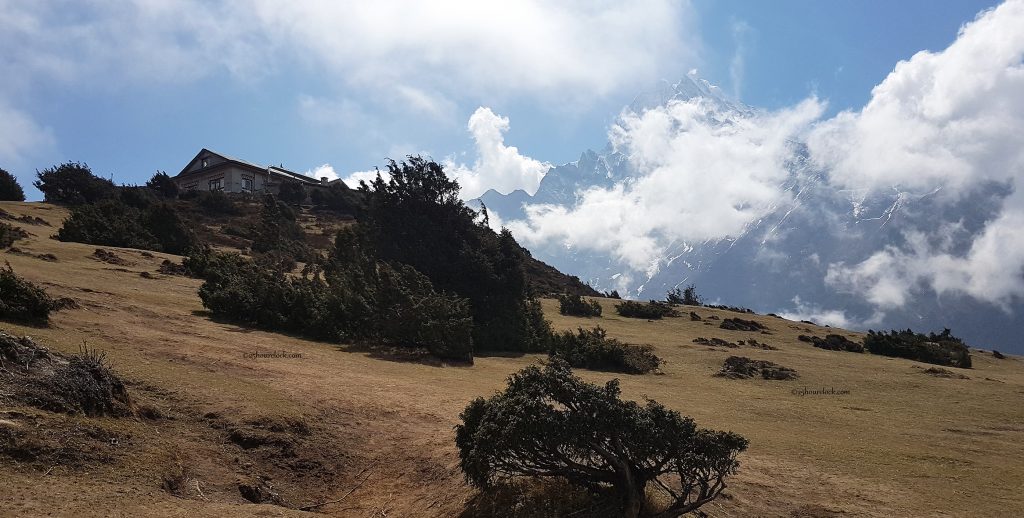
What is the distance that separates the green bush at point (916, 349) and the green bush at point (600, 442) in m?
36.9

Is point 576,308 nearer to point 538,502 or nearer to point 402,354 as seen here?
point 402,354

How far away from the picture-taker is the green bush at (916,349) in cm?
3722

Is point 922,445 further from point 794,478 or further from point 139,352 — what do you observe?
point 139,352

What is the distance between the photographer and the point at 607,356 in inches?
1151

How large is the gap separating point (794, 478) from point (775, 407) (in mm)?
9647

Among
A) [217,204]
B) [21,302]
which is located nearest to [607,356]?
[21,302]

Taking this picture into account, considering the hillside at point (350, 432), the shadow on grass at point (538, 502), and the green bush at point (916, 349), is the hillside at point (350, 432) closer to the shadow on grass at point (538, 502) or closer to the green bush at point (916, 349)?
the shadow on grass at point (538, 502)

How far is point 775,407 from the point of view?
2047cm

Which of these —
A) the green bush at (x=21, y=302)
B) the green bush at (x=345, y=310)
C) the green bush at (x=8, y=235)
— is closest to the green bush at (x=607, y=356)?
the green bush at (x=345, y=310)

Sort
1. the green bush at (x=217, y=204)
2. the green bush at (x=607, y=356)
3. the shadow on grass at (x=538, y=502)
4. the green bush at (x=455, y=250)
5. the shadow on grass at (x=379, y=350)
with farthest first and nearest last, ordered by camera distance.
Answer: the green bush at (x=217, y=204)
the green bush at (x=455, y=250)
the green bush at (x=607, y=356)
the shadow on grass at (x=379, y=350)
the shadow on grass at (x=538, y=502)

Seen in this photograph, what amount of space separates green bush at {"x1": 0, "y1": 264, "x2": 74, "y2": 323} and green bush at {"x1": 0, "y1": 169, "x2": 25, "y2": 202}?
175ft

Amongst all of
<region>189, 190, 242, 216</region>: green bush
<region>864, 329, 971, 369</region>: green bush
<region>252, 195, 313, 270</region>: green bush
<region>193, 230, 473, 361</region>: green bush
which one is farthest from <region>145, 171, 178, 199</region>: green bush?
<region>864, 329, 971, 369</region>: green bush

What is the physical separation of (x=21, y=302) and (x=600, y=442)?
16.0 meters

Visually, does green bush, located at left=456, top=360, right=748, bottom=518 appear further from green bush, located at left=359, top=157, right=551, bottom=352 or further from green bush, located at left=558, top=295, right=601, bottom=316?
green bush, located at left=558, top=295, right=601, bottom=316
